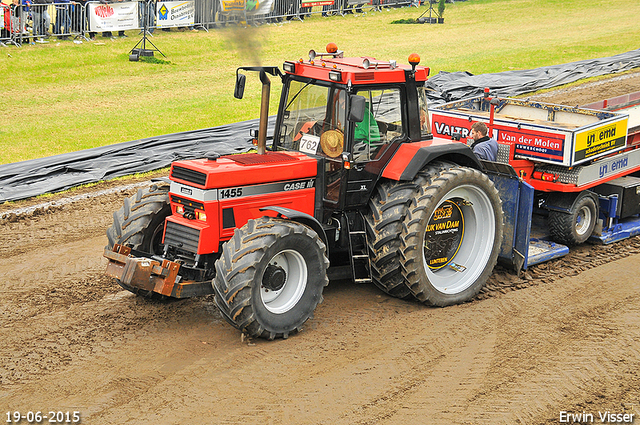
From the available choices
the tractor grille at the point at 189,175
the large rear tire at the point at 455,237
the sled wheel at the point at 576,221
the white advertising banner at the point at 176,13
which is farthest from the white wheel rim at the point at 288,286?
the white advertising banner at the point at 176,13

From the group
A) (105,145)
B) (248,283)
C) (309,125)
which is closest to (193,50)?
(105,145)

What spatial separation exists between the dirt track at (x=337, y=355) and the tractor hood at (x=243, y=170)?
151 centimetres

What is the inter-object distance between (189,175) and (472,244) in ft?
11.4

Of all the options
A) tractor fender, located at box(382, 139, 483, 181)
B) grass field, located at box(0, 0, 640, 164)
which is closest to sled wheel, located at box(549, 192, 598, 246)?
tractor fender, located at box(382, 139, 483, 181)

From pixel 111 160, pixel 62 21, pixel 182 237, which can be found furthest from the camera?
pixel 62 21

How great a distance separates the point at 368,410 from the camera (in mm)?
5879

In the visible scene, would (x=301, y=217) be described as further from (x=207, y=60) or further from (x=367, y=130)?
(x=207, y=60)

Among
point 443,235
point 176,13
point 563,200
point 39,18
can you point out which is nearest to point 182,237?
point 443,235

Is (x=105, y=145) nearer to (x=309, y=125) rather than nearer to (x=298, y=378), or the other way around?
(x=309, y=125)

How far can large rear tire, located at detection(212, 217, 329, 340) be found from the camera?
21.5 ft

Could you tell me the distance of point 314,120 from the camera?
778 centimetres

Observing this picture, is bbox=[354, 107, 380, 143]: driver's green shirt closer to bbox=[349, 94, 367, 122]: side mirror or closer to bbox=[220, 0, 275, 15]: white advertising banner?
bbox=[349, 94, 367, 122]: side mirror

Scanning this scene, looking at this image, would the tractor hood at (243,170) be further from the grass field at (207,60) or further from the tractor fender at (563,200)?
the tractor fender at (563,200)

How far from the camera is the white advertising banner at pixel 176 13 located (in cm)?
2636
